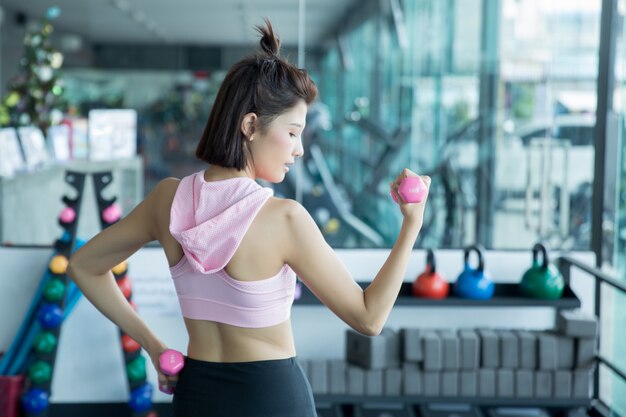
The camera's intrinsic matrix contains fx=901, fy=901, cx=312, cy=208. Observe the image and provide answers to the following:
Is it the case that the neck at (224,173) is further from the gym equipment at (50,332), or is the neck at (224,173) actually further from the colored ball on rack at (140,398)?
the colored ball on rack at (140,398)

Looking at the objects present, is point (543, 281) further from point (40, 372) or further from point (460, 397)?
point (40, 372)

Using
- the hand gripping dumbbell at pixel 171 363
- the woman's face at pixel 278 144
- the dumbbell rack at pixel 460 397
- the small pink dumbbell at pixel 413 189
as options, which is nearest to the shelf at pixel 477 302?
the dumbbell rack at pixel 460 397

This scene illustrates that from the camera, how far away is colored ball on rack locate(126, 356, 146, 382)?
3439 millimetres

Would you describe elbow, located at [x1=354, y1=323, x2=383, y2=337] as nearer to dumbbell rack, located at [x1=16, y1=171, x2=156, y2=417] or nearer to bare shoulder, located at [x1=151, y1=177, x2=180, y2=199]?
bare shoulder, located at [x1=151, y1=177, x2=180, y2=199]

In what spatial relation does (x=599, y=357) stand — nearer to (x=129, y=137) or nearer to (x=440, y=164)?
(x=440, y=164)

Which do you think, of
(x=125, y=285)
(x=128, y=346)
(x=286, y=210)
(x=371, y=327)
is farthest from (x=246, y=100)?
(x=128, y=346)

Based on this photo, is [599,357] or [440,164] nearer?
[599,357]

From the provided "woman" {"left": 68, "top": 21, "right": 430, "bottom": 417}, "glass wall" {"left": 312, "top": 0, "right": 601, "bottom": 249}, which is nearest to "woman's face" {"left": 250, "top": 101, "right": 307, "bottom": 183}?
"woman" {"left": 68, "top": 21, "right": 430, "bottom": 417}

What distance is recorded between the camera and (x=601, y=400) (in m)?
3.81

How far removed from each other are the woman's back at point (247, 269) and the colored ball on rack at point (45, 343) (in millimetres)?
2025

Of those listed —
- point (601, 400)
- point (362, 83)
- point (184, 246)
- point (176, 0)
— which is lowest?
point (601, 400)

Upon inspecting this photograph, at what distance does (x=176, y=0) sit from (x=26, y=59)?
101 centimetres

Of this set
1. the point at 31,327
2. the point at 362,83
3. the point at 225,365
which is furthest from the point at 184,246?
the point at 362,83

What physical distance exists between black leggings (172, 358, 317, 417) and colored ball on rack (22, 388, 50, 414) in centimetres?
202
